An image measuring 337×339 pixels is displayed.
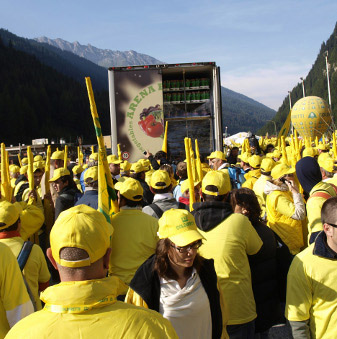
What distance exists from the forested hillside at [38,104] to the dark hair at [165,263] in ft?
240

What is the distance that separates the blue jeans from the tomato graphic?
825 centimetres

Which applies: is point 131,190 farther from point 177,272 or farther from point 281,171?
point 281,171

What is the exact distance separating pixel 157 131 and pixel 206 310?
8673 mm

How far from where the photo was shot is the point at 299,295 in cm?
240

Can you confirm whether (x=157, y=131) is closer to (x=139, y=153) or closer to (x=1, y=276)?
(x=139, y=153)

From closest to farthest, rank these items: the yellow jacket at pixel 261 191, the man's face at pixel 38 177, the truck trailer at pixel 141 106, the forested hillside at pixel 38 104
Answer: the yellow jacket at pixel 261 191 → the man's face at pixel 38 177 → the truck trailer at pixel 141 106 → the forested hillside at pixel 38 104

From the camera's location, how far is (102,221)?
64.3 inches

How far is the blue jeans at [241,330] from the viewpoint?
2811 mm

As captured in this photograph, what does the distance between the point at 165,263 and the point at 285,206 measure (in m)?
2.26

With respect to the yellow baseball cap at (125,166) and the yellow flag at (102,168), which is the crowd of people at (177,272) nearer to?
the yellow flag at (102,168)

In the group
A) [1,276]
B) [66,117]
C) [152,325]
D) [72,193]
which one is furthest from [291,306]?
[66,117]

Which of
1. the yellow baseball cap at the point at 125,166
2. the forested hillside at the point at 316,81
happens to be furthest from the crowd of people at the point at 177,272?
the forested hillside at the point at 316,81

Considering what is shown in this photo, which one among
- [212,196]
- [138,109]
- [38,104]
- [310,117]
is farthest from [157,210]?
[38,104]

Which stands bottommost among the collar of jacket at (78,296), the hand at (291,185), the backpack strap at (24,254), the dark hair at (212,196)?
the backpack strap at (24,254)
